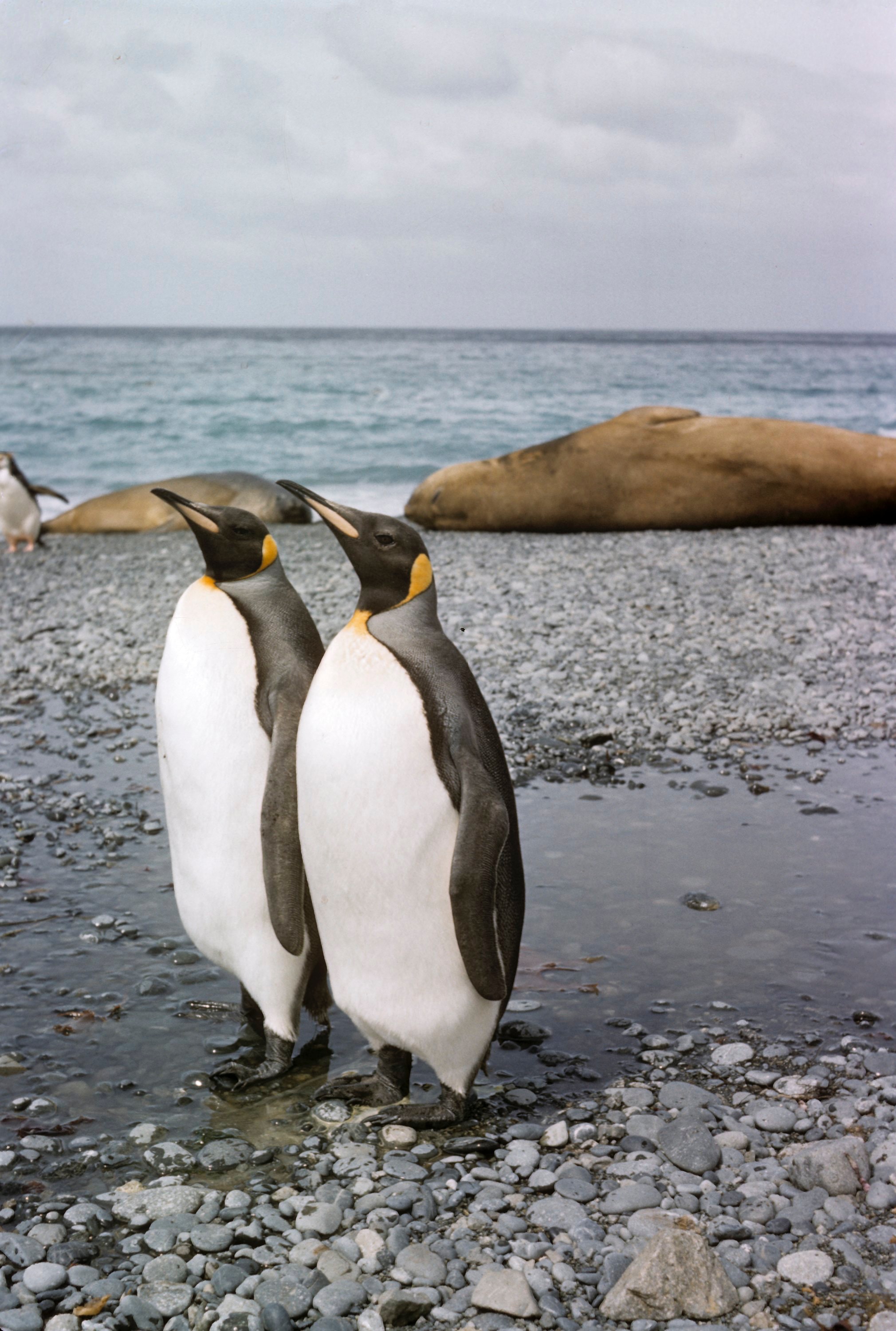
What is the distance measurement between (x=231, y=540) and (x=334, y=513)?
430mm

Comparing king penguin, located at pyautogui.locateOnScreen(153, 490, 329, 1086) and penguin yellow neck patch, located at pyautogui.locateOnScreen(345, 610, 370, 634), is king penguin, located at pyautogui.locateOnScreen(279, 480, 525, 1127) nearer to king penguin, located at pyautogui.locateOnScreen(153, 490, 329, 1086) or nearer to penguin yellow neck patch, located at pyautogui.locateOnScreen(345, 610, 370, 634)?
penguin yellow neck patch, located at pyautogui.locateOnScreen(345, 610, 370, 634)

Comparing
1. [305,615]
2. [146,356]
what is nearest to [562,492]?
[305,615]

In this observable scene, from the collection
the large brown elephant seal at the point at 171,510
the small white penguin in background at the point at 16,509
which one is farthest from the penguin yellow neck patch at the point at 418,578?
the large brown elephant seal at the point at 171,510

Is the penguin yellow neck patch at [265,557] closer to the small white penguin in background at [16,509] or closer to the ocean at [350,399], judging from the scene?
the small white penguin in background at [16,509]

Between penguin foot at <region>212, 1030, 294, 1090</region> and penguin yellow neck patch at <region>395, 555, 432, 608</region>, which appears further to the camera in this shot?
penguin foot at <region>212, 1030, 294, 1090</region>

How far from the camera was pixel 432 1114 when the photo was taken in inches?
108

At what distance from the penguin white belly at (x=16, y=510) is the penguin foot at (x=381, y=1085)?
28.9 ft

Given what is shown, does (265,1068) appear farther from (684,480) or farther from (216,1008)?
(684,480)

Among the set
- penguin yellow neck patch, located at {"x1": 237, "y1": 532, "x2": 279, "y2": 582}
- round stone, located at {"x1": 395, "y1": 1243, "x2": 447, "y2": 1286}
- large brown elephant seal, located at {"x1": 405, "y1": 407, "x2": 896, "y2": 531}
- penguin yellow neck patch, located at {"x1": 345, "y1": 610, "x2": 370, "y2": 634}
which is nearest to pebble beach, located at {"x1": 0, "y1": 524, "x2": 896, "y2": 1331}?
round stone, located at {"x1": 395, "y1": 1243, "x2": 447, "y2": 1286}

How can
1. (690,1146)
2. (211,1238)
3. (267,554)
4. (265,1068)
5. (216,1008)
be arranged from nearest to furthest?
(211,1238), (690,1146), (265,1068), (267,554), (216,1008)

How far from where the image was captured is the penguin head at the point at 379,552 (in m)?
2.69

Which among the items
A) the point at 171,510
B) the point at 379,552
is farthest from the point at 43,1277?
the point at 171,510

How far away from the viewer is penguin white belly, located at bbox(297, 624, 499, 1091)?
2641mm

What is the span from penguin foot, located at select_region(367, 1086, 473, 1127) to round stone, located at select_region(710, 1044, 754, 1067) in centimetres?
66
